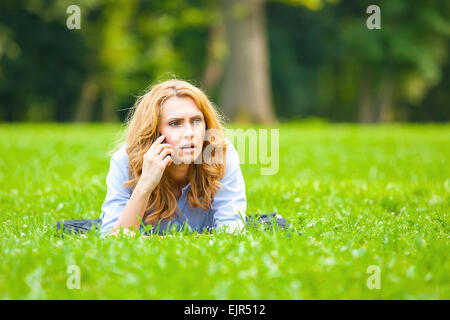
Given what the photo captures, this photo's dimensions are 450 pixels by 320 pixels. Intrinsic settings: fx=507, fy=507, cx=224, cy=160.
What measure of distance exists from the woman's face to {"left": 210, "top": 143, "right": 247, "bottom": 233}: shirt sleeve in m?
0.39

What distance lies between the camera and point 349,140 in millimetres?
13195

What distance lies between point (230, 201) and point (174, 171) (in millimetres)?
519

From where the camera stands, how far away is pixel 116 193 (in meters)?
4.05

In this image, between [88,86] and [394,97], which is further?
[394,97]

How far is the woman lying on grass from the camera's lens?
3.81 metres

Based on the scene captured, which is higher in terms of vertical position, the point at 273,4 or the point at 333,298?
the point at 273,4

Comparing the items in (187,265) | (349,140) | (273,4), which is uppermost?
(273,4)

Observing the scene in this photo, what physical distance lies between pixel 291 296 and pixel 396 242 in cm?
126

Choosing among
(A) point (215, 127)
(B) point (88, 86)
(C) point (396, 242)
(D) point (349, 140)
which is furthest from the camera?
(B) point (88, 86)

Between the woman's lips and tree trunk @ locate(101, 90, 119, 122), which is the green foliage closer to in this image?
tree trunk @ locate(101, 90, 119, 122)

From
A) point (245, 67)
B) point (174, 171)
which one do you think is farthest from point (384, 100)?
point (174, 171)

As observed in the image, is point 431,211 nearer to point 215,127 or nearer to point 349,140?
point 215,127

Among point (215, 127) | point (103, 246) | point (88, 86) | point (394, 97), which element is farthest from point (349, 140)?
point (394, 97)

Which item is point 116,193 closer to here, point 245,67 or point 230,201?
point 230,201
